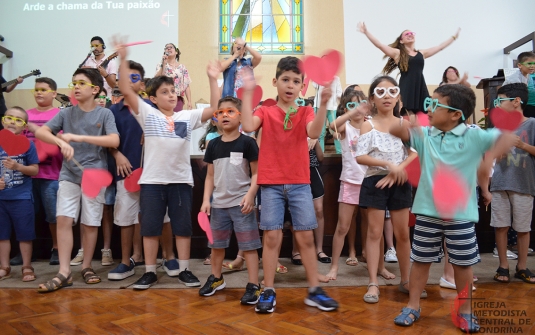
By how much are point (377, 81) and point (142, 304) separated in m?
1.67

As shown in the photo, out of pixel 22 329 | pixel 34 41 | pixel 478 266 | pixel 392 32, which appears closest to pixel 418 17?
pixel 392 32

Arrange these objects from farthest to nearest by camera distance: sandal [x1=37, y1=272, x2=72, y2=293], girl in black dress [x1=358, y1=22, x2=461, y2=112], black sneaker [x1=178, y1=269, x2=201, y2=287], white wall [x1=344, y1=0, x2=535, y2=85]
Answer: white wall [x1=344, y1=0, x2=535, y2=85] → girl in black dress [x1=358, y1=22, x2=461, y2=112] → black sneaker [x1=178, y1=269, x2=201, y2=287] → sandal [x1=37, y1=272, x2=72, y2=293]

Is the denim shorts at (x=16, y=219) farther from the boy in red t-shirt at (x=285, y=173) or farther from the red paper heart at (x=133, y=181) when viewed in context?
the boy in red t-shirt at (x=285, y=173)

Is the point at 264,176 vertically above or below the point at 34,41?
below

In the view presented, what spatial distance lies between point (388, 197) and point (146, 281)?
57.1 inches

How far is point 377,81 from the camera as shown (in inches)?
89.4

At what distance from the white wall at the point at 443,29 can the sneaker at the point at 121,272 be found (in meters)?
4.75

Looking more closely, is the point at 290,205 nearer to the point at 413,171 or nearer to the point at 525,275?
the point at 413,171

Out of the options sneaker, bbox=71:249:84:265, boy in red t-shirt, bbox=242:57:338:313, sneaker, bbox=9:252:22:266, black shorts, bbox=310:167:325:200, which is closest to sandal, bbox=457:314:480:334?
boy in red t-shirt, bbox=242:57:338:313

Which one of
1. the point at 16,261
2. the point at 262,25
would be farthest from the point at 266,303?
the point at 262,25

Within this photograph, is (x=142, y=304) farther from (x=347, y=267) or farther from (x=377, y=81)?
(x=377, y=81)

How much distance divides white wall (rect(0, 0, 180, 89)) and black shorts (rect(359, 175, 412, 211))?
501 cm

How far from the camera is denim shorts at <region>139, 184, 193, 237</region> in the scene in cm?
252

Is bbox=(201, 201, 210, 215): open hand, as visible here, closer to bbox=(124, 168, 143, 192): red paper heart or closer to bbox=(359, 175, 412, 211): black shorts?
bbox=(124, 168, 143, 192): red paper heart
